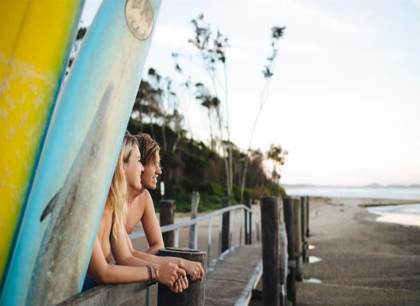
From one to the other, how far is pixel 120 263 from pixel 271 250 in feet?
12.1

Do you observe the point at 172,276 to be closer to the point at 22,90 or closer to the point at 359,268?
the point at 22,90

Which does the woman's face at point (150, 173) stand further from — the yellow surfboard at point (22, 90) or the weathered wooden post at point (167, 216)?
the weathered wooden post at point (167, 216)

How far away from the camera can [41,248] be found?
1.28m

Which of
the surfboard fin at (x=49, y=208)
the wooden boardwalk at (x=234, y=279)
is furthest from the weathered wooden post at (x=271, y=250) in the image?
the surfboard fin at (x=49, y=208)

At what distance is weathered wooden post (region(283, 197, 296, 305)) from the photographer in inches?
283

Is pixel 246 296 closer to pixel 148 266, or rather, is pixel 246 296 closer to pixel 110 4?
pixel 148 266

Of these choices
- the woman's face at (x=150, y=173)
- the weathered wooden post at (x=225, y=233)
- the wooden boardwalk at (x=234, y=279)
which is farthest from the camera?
the weathered wooden post at (x=225, y=233)

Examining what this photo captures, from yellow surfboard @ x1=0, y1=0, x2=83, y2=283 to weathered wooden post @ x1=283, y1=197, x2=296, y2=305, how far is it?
6541 mm

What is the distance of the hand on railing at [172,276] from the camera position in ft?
4.82

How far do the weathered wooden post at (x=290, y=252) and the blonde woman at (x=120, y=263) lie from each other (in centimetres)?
614

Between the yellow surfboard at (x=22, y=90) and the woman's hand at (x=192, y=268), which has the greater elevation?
the yellow surfboard at (x=22, y=90)

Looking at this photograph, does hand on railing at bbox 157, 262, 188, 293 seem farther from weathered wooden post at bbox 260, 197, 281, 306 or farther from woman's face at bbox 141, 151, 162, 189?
weathered wooden post at bbox 260, 197, 281, 306

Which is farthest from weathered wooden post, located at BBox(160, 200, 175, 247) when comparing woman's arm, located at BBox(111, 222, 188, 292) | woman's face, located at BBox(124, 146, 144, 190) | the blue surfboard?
the blue surfboard

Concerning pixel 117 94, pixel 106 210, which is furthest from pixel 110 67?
pixel 106 210
